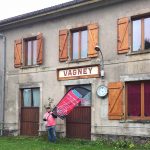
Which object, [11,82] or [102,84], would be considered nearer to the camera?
[102,84]

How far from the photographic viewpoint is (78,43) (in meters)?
20.8

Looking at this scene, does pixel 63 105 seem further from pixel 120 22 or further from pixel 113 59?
pixel 120 22

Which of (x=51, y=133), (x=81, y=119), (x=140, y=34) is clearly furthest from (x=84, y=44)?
(x=51, y=133)

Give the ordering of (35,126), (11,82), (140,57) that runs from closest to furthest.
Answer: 1. (140,57)
2. (35,126)
3. (11,82)

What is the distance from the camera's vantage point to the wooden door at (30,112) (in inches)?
896

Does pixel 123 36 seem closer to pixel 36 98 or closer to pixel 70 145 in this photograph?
pixel 70 145

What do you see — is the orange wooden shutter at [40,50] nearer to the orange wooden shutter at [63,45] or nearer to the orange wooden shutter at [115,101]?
the orange wooden shutter at [63,45]

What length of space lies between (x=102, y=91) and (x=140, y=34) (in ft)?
9.82

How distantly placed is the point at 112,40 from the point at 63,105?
3703mm

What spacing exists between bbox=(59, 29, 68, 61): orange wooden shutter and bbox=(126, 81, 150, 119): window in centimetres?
390

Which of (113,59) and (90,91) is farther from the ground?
(113,59)

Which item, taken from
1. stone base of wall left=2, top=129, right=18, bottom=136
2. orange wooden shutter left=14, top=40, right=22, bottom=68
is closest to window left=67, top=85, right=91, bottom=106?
orange wooden shutter left=14, top=40, right=22, bottom=68

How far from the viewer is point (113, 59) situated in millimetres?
19141

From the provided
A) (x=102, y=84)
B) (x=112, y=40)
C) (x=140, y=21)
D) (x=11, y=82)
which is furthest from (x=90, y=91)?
(x=11, y=82)
